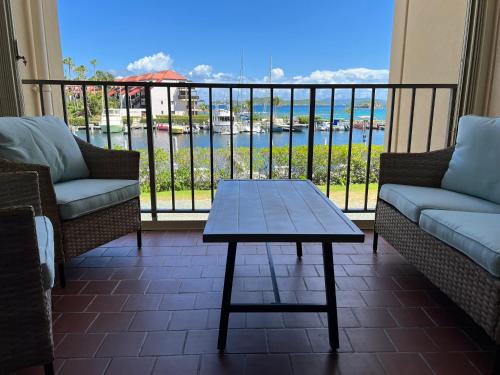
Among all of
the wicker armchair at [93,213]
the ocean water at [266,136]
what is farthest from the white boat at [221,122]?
the wicker armchair at [93,213]

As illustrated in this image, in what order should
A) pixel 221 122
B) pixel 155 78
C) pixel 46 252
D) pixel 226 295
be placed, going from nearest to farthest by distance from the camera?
pixel 46 252 < pixel 226 295 < pixel 221 122 < pixel 155 78

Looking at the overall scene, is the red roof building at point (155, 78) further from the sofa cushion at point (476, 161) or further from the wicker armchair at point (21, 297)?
the sofa cushion at point (476, 161)

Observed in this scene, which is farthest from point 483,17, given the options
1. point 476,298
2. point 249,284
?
point 249,284

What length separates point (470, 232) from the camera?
1.53 meters

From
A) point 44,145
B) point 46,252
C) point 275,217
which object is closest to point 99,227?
point 44,145

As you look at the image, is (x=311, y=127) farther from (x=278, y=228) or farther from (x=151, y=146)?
(x=278, y=228)

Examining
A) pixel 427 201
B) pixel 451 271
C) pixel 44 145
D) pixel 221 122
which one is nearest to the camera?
pixel 451 271

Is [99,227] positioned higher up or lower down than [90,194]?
lower down

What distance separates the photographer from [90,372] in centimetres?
139

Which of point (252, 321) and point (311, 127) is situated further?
point (311, 127)

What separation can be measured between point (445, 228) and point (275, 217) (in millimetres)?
832

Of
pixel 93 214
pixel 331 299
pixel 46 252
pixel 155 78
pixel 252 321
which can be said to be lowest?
pixel 252 321

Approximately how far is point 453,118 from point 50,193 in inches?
118

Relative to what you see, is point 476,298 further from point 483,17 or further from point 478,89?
point 483,17
